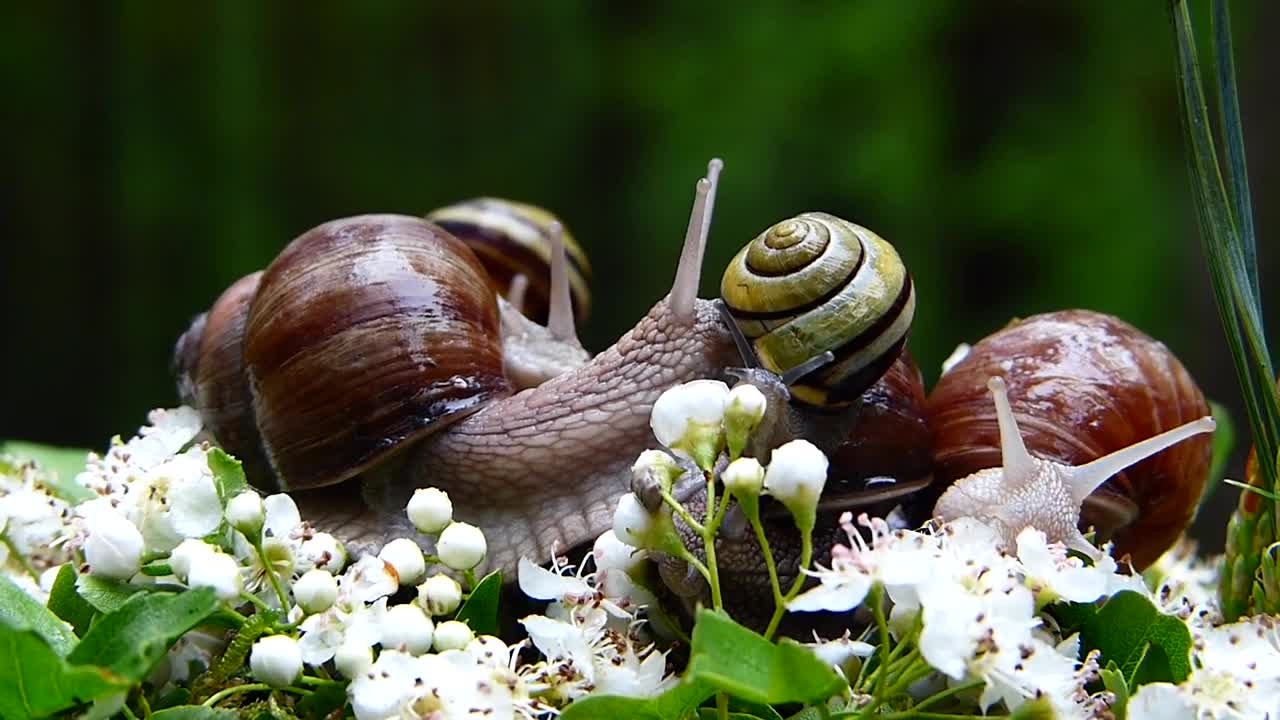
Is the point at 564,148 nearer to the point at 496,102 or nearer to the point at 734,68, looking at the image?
the point at 496,102

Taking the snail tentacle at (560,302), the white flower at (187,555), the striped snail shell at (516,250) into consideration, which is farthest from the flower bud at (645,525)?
the striped snail shell at (516,250)

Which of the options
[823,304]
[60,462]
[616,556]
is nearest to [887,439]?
[823,304]

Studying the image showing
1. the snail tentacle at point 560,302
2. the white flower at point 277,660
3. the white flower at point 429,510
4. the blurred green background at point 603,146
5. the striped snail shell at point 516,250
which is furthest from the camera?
the blurred green background at point 603,146

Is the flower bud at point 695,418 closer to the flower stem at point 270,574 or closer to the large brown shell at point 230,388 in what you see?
the flower stem at point 270,574

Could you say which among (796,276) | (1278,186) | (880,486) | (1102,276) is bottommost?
(1102,276)

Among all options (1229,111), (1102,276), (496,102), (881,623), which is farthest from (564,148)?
(881,623)

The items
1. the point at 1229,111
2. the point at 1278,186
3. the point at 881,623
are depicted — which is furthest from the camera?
the point at 1278,186
